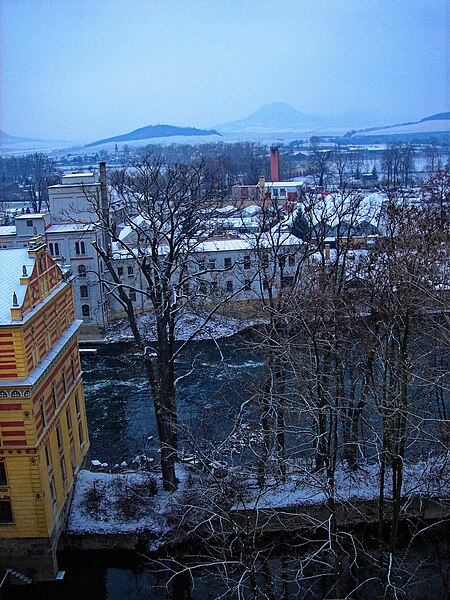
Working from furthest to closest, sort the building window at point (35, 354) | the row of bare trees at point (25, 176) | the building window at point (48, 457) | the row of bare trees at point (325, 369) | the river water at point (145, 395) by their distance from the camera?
the row of bare trees at point (25, 176)
the river water at point (145, 395)
the building window at point (48, 457)
the building window at point (35, 354)
the row of bare trees at point (325, 369)

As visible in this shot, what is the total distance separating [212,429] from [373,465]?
4845 millimetres

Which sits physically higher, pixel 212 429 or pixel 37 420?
pixel 37 420

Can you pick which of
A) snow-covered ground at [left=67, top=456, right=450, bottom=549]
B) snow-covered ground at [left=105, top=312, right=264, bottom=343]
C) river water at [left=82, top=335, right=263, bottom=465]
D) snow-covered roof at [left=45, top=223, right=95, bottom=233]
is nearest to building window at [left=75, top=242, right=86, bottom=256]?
snow-covered roof at [left=45, top=223, right=95, bottom=233]

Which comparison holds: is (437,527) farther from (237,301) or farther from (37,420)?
(237,301)

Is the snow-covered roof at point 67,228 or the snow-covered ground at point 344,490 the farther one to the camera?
the snow-covered roof at point 67,228

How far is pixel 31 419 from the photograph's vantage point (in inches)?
483

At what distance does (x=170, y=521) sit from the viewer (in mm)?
14023

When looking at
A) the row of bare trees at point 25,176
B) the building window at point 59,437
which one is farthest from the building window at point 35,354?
the row of bare trees at point 25,176

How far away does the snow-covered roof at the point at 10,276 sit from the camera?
12523mm

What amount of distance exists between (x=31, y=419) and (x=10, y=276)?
318 cm

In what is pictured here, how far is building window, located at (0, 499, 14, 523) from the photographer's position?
12.8m

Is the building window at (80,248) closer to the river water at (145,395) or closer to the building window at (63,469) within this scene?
the river water at (145,395)

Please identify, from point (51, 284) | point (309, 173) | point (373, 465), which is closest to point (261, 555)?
point (373, 465)

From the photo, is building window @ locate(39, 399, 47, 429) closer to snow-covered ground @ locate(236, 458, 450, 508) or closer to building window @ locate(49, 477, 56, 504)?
building window @ locate(49, 477, 56, 504)
